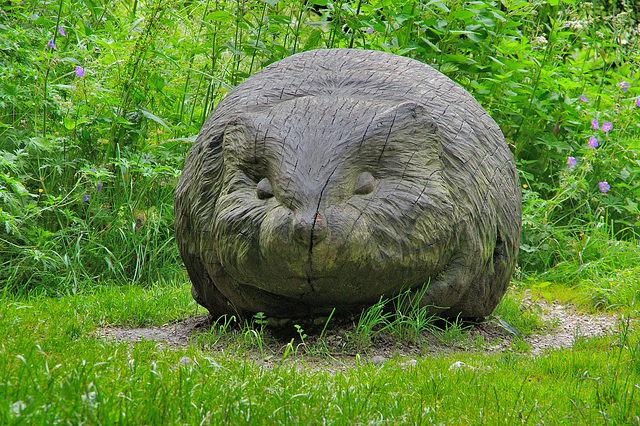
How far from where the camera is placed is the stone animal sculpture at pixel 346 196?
119 inches

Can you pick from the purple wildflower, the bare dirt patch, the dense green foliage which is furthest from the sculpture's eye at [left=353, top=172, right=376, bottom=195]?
the purple wildflower

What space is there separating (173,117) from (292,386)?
4664mm

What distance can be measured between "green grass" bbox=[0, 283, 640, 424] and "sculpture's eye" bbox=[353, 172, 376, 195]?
81 centimetres

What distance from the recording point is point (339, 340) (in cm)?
342

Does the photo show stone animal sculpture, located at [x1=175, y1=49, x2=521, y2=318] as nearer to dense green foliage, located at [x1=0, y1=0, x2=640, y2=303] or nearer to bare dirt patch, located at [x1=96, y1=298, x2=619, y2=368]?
bare dirt patch, located at [x1=96, y1=298, x2=619, y2=368]

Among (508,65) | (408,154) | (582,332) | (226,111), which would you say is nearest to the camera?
(408,154)

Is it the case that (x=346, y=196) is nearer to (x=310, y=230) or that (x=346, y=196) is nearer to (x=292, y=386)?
(x=310, y=230)

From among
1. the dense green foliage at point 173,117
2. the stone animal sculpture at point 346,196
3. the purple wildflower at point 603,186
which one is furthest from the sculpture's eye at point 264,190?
the purple wildflower at point 603,186

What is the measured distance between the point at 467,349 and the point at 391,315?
1.51 feet

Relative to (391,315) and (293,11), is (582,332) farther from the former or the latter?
(293,11)

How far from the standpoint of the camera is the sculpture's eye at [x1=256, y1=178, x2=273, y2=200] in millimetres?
3162

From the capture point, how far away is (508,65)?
6.56 meters

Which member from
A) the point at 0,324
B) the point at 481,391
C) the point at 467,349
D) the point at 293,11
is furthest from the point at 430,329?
the point at 293,11

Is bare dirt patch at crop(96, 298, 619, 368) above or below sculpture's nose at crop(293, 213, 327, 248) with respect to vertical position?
below
